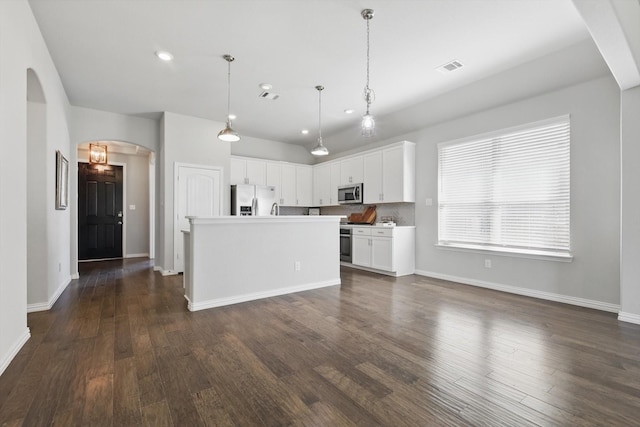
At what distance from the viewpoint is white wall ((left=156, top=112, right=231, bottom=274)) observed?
540cm

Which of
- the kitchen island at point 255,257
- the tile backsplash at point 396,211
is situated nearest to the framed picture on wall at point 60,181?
the kitchen island at point 255,257

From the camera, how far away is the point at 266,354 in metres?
2.33

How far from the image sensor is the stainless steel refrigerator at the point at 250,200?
6215mm

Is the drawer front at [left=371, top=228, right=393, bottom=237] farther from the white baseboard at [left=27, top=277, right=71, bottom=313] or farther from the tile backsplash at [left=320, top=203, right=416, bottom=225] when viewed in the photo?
the white baseboard at [left=27, top=277, right=71, bottom=313]

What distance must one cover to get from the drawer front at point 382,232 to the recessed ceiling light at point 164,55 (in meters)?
4.07

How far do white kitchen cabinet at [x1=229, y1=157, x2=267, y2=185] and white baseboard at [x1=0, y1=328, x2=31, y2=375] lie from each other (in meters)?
4.20

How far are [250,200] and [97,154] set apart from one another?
3.96m

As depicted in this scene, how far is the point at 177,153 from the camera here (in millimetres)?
5488

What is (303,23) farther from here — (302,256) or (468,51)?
(302,256)

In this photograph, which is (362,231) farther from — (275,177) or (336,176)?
(275,177)

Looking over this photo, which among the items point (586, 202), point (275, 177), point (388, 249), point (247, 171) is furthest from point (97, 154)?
point (586, 202)

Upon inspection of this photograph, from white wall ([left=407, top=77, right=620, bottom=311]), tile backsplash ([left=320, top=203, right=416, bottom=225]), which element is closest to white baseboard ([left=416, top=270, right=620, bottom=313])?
→ white wall ([left=407, top=77, right=620, bottom=311])

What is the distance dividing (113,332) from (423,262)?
4639 mm

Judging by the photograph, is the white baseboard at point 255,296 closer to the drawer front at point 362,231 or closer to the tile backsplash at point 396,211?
the drawer front at point 362,231
